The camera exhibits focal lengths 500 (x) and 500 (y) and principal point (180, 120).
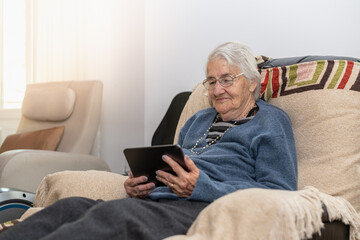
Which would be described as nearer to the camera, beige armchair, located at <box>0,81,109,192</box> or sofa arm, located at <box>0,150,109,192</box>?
sofa arm, located at <box>0,150,109,192</box>

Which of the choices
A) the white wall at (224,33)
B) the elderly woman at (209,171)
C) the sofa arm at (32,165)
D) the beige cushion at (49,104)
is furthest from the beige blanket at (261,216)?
the beige cushion at (49,104)

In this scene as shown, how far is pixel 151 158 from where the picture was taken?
1556mm

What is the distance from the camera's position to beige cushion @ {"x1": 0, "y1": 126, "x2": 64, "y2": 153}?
2.84m

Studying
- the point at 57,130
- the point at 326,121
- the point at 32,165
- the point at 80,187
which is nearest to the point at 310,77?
the point at 326,121

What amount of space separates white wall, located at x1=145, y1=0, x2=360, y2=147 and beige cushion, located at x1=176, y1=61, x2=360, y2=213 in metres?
0.43

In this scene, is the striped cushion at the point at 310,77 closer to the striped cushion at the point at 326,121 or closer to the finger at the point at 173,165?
the striped cushion at the point at 326,121

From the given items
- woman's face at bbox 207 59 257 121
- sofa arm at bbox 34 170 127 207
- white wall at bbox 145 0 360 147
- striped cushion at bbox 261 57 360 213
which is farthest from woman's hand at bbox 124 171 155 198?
white wall at bbox 145 0 360 147

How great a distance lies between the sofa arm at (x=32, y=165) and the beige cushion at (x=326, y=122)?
1.25 metres

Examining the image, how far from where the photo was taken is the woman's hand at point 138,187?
166cm

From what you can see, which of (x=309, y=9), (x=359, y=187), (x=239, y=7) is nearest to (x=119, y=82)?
(x=239, y=7)

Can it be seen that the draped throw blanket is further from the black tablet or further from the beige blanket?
the black tablet

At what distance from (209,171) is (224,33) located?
119 cm

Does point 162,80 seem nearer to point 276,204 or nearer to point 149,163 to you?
point 149,163

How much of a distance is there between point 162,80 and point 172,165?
1.73 meters
